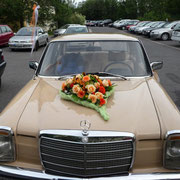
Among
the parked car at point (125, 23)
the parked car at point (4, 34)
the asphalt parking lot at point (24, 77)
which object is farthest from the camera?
the parked car at point (125, 23)

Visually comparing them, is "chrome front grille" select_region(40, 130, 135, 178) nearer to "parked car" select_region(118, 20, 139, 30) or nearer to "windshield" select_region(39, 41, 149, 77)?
"windshield" select_region(39, 41, 149, 77)

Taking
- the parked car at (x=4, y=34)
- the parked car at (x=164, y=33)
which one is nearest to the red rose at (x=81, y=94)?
the parked car at (x=4, y=34)

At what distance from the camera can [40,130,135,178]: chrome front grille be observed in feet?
8.33

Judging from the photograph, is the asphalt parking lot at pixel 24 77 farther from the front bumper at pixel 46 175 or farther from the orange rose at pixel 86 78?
the front bumper at pixel 46 175

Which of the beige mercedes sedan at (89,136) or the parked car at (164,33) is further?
the parked car at (164,33)

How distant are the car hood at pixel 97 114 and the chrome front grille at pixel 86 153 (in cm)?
9

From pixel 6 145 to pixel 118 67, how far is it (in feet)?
6.68

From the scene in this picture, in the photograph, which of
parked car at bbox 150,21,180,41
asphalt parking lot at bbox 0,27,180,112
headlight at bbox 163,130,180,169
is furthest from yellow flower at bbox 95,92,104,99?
parked car at bbox 150,21,180,41

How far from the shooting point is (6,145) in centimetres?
278

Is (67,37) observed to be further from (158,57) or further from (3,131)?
(158,57)

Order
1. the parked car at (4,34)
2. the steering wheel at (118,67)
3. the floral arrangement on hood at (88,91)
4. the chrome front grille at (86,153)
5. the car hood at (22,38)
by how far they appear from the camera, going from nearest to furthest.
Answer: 1. the chrome front grille at (86,153)
2. the floral arrangement on hood at (88,91)
3. the steering wheel at (118,67)
4. the car hood at (22,38)
5. the parked car at (4,34)

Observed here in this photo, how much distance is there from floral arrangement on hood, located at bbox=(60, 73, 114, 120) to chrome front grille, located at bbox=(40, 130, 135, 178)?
412mm

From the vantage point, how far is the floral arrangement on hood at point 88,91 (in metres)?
3.08

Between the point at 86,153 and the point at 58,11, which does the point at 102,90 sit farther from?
the point at 58,11
